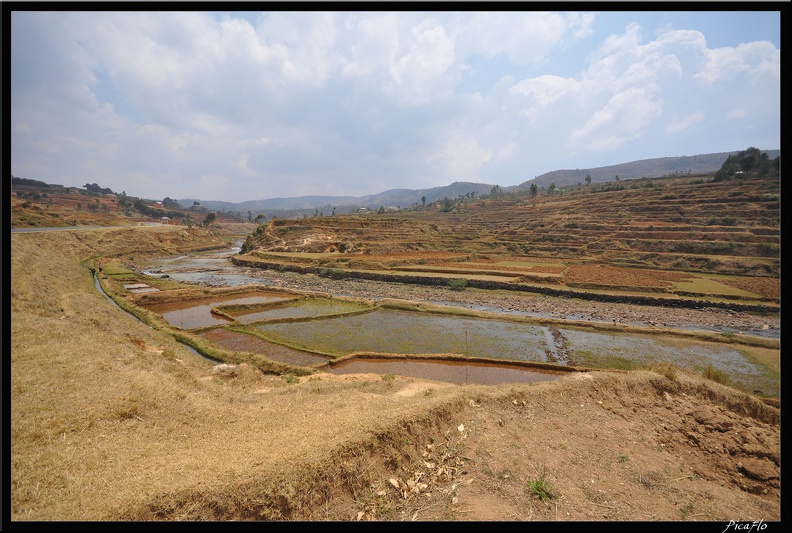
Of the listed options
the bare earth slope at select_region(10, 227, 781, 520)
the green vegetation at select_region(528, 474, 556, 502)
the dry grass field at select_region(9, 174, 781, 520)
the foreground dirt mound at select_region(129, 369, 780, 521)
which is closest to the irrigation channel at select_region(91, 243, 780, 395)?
the dry grass field at select_region(9, 174, 781, 520)

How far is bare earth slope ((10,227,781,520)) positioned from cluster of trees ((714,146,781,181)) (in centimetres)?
Answer: 6197

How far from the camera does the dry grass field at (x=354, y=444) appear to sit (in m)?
4.75

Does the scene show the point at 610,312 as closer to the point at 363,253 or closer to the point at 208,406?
the point at 208,406

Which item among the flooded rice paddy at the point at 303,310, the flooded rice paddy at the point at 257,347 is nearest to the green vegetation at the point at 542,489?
the flooded rice paddy at the point at 257,347

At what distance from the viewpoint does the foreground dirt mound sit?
481cm

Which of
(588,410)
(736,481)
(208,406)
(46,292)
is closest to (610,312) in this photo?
(588,410)

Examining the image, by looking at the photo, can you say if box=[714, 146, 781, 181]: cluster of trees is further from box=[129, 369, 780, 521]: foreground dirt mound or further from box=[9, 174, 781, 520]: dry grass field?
box=[129, 369, 780, 521]: foreground dirt mound

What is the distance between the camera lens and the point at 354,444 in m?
5.96

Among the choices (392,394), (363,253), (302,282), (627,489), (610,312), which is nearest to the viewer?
(627,489)

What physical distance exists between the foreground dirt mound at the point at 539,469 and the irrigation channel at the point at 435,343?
5873 mm

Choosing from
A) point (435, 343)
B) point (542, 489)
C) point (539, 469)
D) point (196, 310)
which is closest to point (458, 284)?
point (435, 343)

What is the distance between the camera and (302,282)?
3831cm

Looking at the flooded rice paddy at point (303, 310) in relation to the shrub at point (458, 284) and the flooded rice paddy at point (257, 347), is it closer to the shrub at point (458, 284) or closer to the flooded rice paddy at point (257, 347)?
the flooded rice paddy at point (257, 347)

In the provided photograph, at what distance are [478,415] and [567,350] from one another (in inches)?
476
